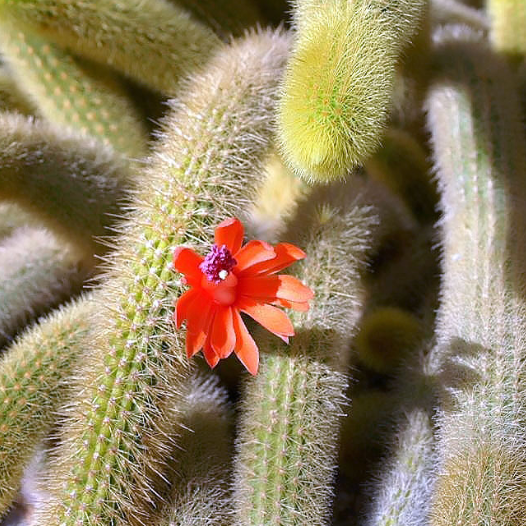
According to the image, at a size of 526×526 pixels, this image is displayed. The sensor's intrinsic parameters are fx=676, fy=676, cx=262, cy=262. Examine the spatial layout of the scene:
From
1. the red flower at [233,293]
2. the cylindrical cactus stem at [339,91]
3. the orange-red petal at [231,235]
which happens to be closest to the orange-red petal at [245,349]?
the red flower at [233,293]

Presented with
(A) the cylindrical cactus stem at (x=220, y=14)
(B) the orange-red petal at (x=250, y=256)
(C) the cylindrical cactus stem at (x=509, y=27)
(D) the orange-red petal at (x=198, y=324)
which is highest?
(A) the cylindrical cactus stem at (x=220, y=14)

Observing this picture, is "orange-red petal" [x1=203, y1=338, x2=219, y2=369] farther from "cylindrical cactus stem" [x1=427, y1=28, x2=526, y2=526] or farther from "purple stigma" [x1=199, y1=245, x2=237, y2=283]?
"cylindrical cactus stem" [x1=427, y1=28, x2=526, y2=526]

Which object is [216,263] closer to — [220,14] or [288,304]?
[288,304]

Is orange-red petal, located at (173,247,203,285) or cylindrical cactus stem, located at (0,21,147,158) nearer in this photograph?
orange-red petal, located at (173,247,203,285)

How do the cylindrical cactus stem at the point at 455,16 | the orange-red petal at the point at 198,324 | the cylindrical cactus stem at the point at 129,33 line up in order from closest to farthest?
the orange-red petal at the point at 198,324, the cylindrical cactus stem at the point at 129,33, the cylindrical cactus stem at the point at 455,16

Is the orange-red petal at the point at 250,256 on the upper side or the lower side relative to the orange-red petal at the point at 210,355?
upper

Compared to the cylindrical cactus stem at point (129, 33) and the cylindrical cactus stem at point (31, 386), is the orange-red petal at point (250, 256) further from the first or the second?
the cylindrical cactus stem at point (129, 33)

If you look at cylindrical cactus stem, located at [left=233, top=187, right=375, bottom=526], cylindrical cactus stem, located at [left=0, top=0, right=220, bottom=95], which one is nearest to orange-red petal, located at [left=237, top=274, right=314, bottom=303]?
cylindrical cactus stem, located at [left=233, top=187, right=375, bottom=526]

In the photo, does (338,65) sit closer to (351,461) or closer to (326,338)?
(326,338)
